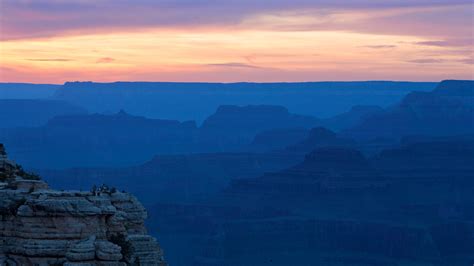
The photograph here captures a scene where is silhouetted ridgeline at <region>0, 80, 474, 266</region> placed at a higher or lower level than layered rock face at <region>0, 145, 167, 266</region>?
higher

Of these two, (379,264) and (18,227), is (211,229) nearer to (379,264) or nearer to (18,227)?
(379,264)

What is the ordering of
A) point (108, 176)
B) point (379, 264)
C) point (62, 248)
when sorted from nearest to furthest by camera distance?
point (62, 248), point (379, 264), point (108, 176)

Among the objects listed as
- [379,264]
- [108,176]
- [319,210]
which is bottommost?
[379,264]

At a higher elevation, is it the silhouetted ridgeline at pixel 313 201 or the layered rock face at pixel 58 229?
the silhouetted ridgeline at pixel 313 201

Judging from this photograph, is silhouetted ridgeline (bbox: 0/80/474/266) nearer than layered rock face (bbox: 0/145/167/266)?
No

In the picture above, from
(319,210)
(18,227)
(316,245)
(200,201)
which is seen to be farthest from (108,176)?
(18,227)

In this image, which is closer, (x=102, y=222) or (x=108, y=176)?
(x=102, y=222)

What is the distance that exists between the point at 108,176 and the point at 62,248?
139879mm

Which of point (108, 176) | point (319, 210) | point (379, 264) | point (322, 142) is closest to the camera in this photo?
point (379, 264)

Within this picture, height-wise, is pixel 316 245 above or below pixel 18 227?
above

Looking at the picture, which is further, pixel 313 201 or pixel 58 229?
pixel 313 201

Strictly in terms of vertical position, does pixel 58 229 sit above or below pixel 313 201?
below

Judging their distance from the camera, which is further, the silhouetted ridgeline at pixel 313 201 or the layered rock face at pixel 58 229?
the silhouetted ridgeline at pixel 313 201

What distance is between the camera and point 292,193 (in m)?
146
